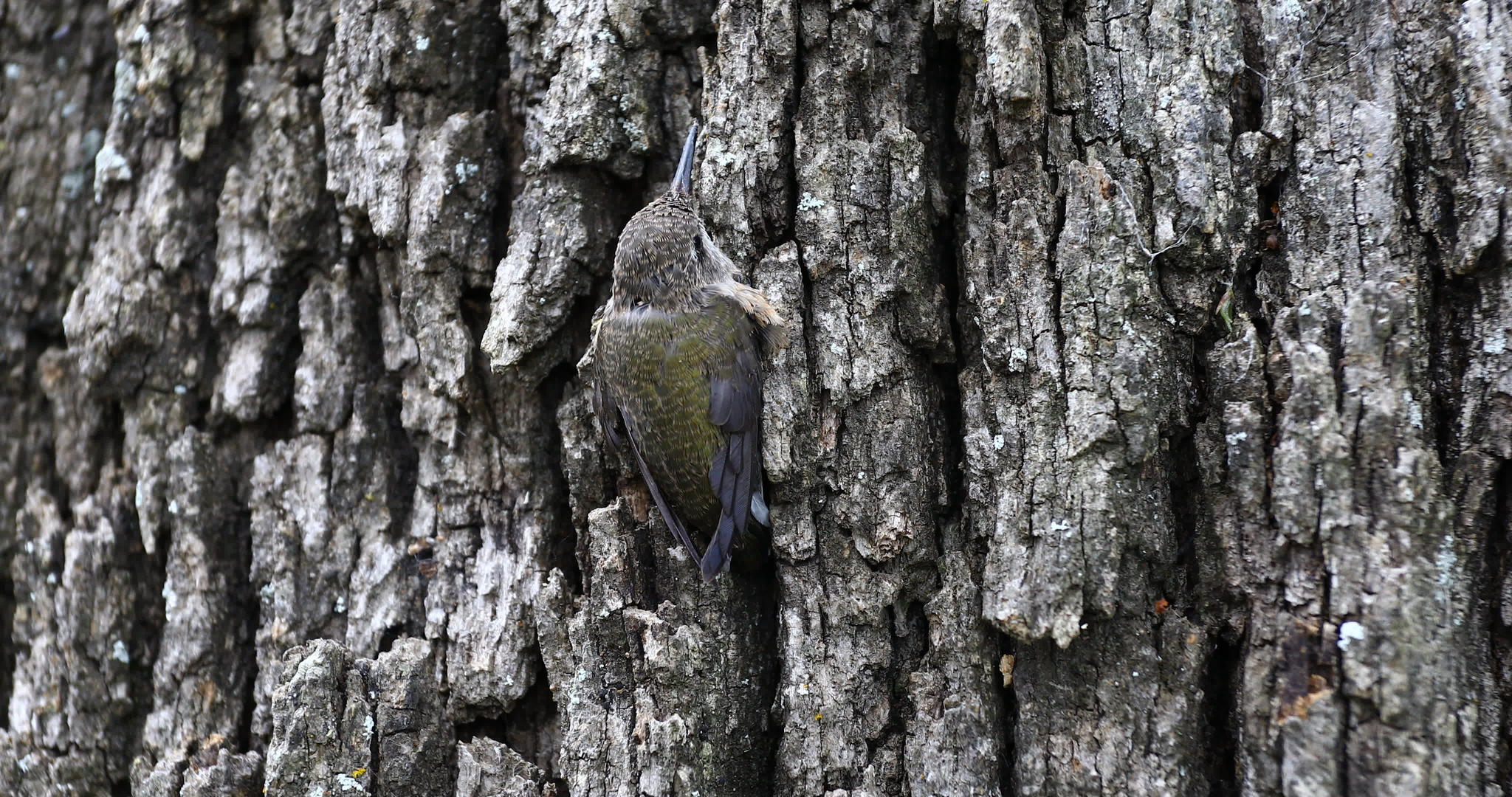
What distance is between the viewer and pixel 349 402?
335cm

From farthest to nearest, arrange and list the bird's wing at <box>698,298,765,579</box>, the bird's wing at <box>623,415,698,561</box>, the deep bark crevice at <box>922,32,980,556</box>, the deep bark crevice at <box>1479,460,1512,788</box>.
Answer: the bird's wing at <box>698,298,765,579</box> → the bird's wing at <box>623,415,698,561</box> → the deep bark crevice at <box>922,32,980,556</box> → the deep bark crevice at <box>1479,460,1512,788</box>

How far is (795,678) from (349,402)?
175 cm

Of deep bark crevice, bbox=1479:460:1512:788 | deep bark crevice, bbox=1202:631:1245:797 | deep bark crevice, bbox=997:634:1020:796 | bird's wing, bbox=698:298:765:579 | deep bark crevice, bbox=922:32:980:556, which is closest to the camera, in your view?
deep bark crevice, bbox=1479:460:1512:788

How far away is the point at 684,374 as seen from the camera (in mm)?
3328

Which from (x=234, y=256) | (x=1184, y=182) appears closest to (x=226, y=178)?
(x=234, y=256)

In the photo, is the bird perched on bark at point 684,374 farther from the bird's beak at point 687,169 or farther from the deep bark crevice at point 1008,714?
the deep bark crevice at point 1008,714

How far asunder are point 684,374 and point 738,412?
0.26m

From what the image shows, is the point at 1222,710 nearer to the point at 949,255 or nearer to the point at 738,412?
the point at 949,255

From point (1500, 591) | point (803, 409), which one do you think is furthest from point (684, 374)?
point (1500, 591)

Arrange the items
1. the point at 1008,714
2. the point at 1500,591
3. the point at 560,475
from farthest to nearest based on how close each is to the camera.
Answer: the point at 560,475 < the point at 1008,714 < the point at 1500,591

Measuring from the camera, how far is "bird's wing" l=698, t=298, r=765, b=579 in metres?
3.11

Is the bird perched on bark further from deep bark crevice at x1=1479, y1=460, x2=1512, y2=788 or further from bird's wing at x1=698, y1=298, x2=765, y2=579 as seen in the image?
deep bark crevice at x1=1479, y1=460, x2=1512, y2=788

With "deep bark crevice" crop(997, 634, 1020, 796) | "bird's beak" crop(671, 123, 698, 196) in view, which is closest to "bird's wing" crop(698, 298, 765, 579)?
"bird's beak" crop(671, 123, 698, 196)

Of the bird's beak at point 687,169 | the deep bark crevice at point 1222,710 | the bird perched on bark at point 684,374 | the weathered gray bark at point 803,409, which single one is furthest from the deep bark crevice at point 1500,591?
the bird's beak at point 687,169
